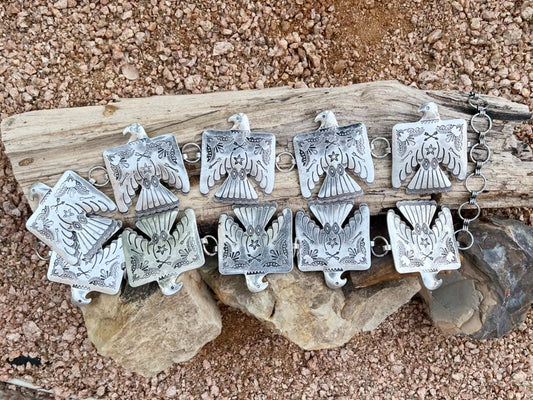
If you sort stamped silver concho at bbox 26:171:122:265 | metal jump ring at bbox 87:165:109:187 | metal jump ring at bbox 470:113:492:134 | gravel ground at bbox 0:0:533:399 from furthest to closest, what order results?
gravel ground at bbox 0:0:533:399
metal jump ring at bbox 470:113:492:134
metal jump ring at bbox 87:165:109:187
stamped silver concho at bbox 26:171:122:265

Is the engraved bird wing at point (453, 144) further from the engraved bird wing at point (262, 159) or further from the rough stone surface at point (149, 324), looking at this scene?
the rough stone surface at point (149, 324)

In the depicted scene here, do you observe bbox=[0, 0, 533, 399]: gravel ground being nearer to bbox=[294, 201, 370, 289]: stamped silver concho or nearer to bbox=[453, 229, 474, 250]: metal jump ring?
bbox=[453, 229, 474, 250]: metal jump ring

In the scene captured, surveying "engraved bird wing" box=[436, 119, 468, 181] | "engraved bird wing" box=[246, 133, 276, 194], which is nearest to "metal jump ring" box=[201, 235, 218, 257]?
"engraved bird wing" box=[246, 133, 276, 194]

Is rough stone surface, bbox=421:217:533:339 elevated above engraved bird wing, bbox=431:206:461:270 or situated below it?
below

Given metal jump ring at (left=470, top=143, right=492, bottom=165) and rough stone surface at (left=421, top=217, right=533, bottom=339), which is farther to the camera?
rough stone surface at (left=421, top=217, right=533, bottom=339)

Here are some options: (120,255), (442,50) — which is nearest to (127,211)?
(120,255)

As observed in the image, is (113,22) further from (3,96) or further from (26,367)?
(26,367)
